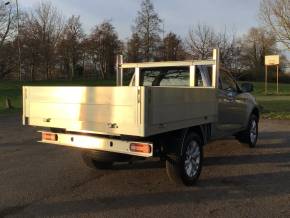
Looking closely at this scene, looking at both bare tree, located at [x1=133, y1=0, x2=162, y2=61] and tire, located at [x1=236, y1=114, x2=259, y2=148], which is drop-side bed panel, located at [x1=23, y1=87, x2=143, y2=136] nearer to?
tire, located at [x1=236, y1=114, x2=259, y2=148]

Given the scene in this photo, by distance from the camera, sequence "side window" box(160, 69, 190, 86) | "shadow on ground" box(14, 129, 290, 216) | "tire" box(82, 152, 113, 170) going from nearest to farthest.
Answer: "shadow on ground" box(14, 129, 290, 216) < "tire" box(82, 152, 113, 170) < "side window" box(160, 69, 190, 86)

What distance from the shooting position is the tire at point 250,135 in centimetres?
930

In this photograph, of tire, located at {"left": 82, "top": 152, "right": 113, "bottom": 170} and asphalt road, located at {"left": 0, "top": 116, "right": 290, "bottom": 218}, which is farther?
tire, located at {"left": 82, "top": 152, "right": 113, "bottom": 170}

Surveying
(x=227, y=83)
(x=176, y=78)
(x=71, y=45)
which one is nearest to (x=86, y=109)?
(x=176, y=78)

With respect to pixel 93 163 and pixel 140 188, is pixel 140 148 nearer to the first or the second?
pixel 140 188

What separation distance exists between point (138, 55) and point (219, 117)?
47633 mm

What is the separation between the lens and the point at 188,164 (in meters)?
6.20

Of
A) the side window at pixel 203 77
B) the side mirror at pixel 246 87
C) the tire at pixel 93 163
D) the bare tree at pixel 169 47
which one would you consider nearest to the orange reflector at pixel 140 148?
the tire at pixel 93 163

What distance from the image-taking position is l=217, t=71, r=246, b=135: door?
7676 millimetres

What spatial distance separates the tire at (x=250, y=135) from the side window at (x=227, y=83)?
3.71 feet

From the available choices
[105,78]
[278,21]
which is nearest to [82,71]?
[105,78]

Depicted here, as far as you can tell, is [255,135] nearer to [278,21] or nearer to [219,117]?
[219,117]

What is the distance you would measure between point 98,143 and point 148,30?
5152 cm

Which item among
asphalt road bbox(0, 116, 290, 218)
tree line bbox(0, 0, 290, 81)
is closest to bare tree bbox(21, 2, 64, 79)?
tree line bbox(0, 0, 290, 81)
